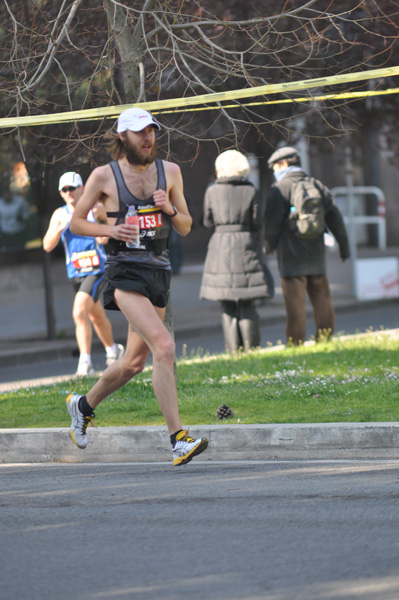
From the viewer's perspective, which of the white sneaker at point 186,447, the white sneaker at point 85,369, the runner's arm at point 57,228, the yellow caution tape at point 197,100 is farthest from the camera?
the white sneaker at point 85,369

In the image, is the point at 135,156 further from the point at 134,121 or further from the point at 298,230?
the point at 298,230

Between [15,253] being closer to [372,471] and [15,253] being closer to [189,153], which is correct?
[189,153]

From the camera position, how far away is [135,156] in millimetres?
6555

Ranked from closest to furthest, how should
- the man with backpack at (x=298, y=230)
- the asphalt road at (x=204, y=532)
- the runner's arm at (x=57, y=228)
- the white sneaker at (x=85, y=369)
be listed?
the asphalt road at (x=204, y=532)
the runner's arm at (x=57, y=228)
the white sneaker at (x=85, y=369)
the man with backpack at (x=298, y=230)

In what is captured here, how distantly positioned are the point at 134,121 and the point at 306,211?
16.2 ft

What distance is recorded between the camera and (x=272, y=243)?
11.6m

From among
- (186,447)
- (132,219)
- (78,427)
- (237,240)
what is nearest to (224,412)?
(78,427)

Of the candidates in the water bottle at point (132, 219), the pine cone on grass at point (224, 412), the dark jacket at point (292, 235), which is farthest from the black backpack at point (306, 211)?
the water bottle at point (132, 219)

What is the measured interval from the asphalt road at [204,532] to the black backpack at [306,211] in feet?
15.7

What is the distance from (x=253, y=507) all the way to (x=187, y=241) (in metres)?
22.0

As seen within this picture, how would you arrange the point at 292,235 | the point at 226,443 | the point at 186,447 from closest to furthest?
1. the point at 186,447
2. the point at 226,443
3. the point at 292,235

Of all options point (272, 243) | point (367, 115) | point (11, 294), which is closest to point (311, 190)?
point (272, 243)

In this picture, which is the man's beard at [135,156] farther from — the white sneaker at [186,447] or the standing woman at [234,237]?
the standing woman at [234,237]

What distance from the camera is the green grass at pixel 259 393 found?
7684 mm
